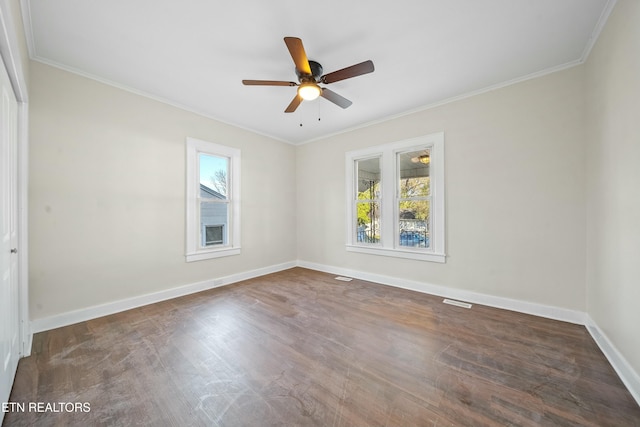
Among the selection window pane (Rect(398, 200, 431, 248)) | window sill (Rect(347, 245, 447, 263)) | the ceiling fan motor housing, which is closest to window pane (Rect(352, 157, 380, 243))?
window sill (Rect(347, 245, 447, 263))

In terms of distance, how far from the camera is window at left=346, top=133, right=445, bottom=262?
3.60m

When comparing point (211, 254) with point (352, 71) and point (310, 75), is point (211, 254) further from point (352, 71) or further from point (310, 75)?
point (352, 71)

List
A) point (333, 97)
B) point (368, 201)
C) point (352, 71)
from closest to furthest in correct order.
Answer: point (352, 71)
point (333, 97)
point (368, 201)

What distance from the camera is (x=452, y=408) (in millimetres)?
1527

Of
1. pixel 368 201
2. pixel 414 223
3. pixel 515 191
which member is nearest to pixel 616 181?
pixel 515 191

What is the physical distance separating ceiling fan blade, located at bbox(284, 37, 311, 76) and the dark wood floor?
2.53 meters

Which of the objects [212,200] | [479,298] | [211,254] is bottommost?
[479,298]

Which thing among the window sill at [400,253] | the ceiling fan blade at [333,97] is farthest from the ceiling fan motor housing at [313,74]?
the window sill at [400,253]

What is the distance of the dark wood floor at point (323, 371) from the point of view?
1.48 m

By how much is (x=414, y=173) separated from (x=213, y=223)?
3.46 m

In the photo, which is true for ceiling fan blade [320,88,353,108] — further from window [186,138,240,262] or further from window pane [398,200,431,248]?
window [186,138,240,262]

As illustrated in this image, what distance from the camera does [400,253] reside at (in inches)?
155

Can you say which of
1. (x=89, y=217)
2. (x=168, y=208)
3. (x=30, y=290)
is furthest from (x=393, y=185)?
(x=30, y=290)

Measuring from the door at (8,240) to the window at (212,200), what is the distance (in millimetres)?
1742
